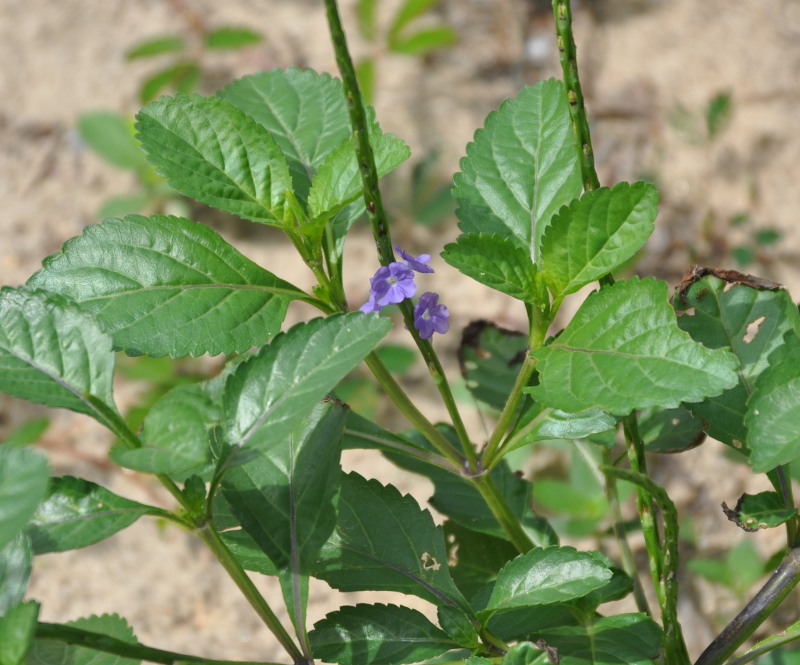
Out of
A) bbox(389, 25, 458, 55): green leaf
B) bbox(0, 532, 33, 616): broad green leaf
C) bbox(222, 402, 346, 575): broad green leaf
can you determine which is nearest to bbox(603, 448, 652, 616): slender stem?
bbox(222, 402, 346, 575): broad green leaf

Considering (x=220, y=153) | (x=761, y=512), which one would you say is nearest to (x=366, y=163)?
(x=220, y=153)

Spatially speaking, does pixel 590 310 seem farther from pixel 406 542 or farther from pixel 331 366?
pixel 406 542

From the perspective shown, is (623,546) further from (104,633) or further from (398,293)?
(104,633)

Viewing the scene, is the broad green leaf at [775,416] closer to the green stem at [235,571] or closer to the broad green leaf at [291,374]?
the broad green leaf at [291,374]

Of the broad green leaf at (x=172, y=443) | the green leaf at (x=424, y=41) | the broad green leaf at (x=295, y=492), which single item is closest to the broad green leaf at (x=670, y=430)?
the broad green leaf at (x=295, y=492)

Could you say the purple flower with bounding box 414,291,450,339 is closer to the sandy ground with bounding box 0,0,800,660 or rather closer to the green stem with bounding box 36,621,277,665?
the green stem with bounding box 36,621,277,665

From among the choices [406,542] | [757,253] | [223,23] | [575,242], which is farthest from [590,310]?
[223,23]
